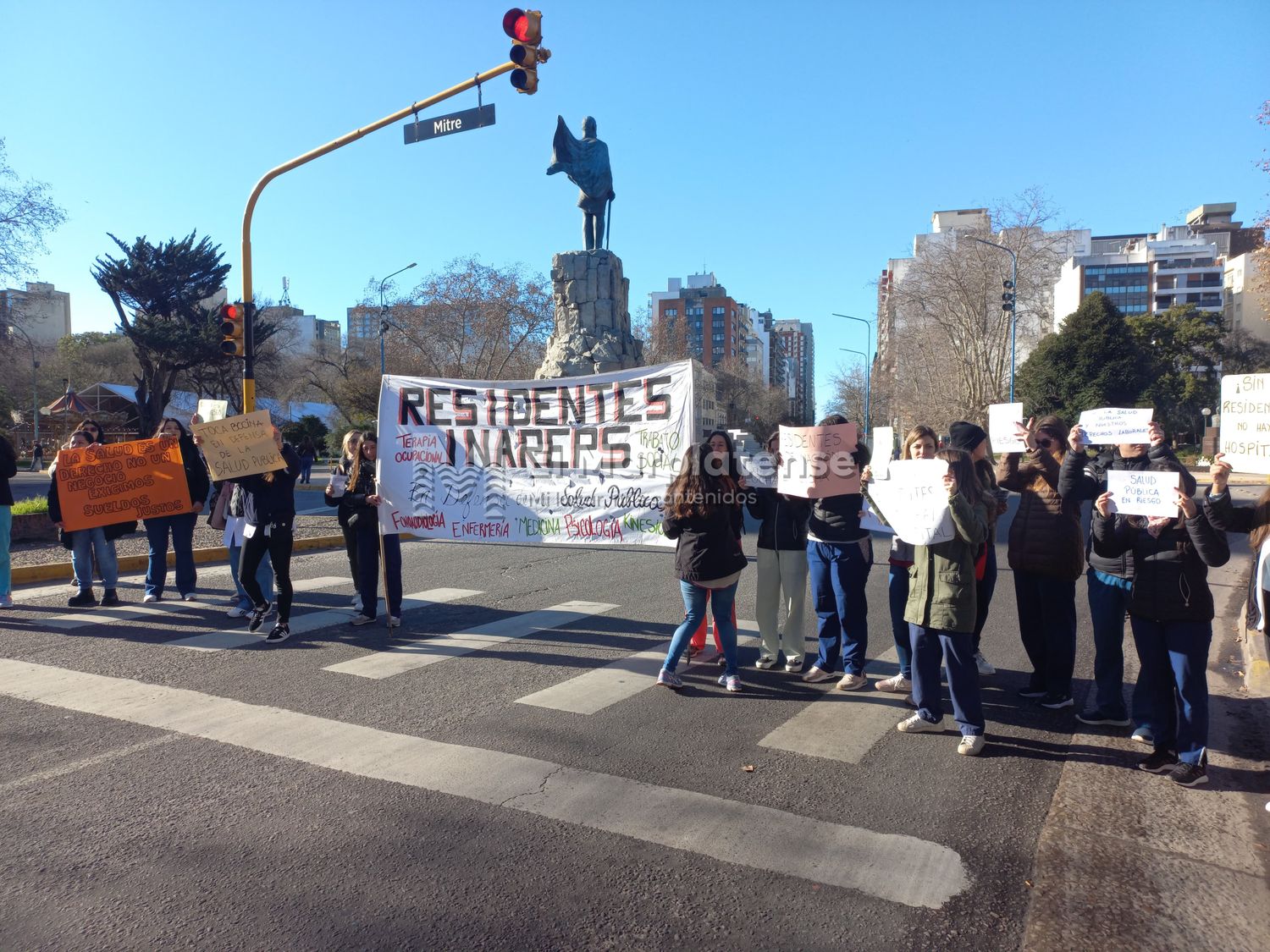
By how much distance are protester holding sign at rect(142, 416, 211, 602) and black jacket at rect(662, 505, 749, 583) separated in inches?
226

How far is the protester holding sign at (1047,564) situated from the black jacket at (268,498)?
18.4 feet

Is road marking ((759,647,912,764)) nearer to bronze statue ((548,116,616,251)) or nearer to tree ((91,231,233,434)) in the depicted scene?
bronze statue ((548,116,616,251))

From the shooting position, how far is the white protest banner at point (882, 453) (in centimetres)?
541

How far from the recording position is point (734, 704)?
5.55 meters

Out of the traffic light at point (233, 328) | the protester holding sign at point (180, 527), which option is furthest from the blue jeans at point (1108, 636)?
the traffic light at point (233, 328)

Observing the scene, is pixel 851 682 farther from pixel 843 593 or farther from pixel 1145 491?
pixel 1145 491

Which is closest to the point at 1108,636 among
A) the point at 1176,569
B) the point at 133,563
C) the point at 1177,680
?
the point at 1177,680

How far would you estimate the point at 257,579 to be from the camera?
7.76 metres

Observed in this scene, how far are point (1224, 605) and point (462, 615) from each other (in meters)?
8.67

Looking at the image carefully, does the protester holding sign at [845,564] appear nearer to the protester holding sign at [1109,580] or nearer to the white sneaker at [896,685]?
the white sneaker at [896,685]

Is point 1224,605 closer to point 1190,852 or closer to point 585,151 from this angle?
point 1190,852

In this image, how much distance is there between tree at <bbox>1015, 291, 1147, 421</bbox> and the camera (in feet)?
159

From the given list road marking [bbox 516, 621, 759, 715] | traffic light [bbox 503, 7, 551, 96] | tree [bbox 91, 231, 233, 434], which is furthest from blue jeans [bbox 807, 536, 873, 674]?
tree [bbox 91, 231, 233, 434]

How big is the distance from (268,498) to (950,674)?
18.2ft
